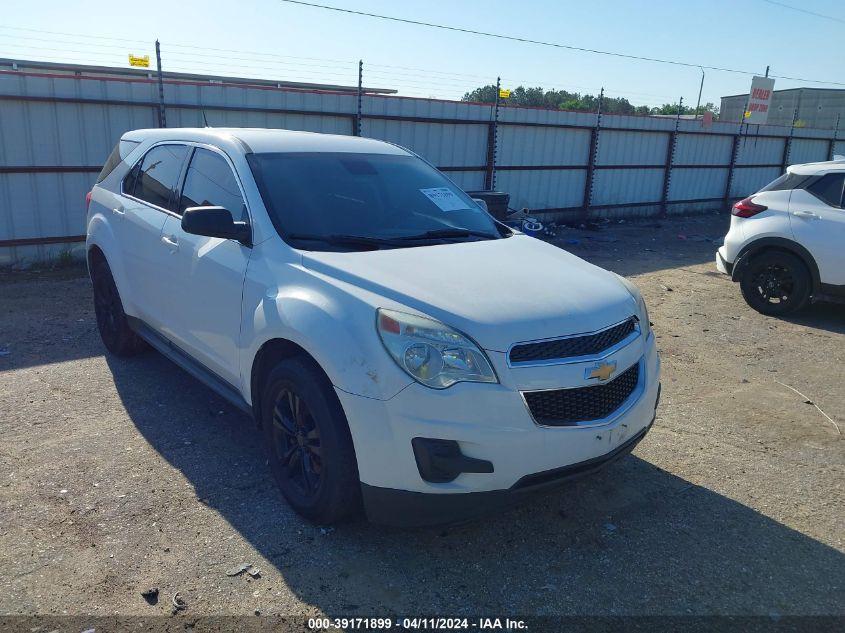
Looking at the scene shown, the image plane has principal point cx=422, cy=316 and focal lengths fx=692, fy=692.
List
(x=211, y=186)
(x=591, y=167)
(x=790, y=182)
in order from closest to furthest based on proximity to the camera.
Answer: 1. (x=211, y=186)
2. (x=790, y=182)
3. (x=591, y=167)

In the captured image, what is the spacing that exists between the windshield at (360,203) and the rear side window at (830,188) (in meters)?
4.94

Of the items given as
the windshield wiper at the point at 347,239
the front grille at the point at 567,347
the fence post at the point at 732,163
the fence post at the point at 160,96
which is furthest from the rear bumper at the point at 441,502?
the fence post at the point at 732,163

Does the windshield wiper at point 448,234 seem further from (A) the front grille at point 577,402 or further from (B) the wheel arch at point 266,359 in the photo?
(A) the front grille at point 577,402

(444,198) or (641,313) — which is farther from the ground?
(444,198)

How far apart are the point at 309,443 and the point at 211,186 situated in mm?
1791

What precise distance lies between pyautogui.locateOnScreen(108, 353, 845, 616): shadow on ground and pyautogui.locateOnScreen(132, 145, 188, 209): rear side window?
1.73m

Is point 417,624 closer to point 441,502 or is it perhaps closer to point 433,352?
point 441,502

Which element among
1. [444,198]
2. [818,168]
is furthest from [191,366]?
[818,168]

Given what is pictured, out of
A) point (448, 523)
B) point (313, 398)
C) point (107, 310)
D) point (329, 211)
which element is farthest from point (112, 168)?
point (448, 523)

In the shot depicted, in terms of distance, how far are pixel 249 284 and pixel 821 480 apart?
344cm

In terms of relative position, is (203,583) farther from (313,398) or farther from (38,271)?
(38,271)

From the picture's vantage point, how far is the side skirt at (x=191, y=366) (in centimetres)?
382

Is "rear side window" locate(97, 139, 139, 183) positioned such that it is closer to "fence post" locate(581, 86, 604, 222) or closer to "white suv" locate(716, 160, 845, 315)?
"white suv" locate(716, 160, 845, 315)

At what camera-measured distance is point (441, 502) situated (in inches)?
112
